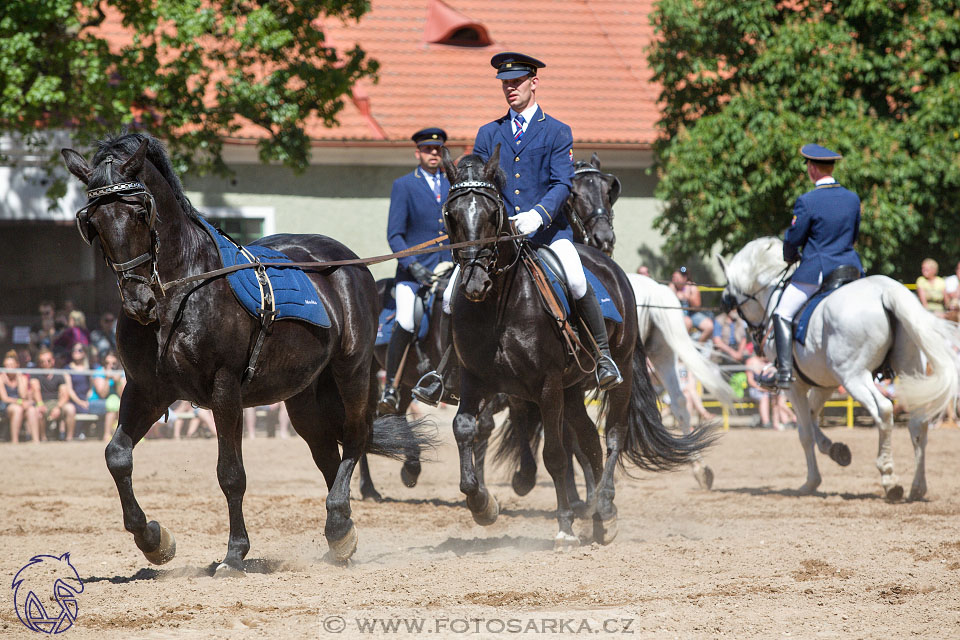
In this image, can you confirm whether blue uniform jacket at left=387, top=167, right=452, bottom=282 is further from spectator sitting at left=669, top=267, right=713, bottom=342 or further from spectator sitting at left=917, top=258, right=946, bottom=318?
spectator sitting at left=917, top=258, right=946, bottom=318

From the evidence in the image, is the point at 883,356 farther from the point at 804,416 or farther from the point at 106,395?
the point at 106,395

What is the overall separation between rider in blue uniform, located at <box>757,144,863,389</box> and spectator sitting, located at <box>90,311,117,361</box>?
1012 centimetres

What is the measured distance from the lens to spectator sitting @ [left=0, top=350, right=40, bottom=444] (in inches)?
602

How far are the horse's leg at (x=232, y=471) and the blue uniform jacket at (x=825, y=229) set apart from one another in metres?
5.81

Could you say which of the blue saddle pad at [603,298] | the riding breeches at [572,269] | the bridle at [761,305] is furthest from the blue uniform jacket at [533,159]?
the bridle at [761,305]

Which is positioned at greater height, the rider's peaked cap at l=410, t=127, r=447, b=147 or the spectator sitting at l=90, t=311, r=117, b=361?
the rider's peaked cap at l=410, t=127, r=447, b=147

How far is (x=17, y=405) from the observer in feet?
50.3

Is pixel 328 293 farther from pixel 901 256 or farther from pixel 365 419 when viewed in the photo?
pixel 901 256

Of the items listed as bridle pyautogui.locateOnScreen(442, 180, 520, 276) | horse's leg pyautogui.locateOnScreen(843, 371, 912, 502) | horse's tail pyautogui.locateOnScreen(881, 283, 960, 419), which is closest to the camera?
bridle pyautogui.locateOnScreen(442, 180, 520, 276)

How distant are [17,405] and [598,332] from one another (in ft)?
35.2

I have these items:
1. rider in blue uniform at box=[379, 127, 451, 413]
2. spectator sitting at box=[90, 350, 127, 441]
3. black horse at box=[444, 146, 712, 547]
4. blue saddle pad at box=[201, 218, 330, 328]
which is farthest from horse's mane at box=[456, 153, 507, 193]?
spectator sitting at box=[90, 350, 127, 441]

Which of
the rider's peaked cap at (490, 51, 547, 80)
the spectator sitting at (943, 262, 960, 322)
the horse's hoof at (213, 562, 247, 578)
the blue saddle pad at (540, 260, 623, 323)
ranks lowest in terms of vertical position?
the spectator sitting at (943, 262, 960, 322)

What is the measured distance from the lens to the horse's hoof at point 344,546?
673 centimetres

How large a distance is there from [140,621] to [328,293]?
2696 millimetres
